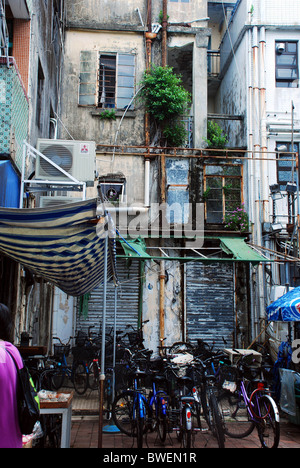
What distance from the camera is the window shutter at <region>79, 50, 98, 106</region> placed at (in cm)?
1547

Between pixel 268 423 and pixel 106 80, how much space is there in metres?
13.0

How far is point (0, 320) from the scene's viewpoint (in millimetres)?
3475

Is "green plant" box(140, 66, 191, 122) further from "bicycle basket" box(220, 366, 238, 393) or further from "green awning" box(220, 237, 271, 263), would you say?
"bicycle basket" box(220, 366, 238, 393)

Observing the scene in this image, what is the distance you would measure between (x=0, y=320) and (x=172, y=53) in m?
15.1

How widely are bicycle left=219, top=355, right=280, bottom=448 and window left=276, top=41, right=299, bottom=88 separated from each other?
11621 millimetres

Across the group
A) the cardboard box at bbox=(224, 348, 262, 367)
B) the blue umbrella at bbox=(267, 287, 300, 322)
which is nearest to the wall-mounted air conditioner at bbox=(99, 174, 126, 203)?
the cardboard box at bbox=(224, 348, 262, 367)

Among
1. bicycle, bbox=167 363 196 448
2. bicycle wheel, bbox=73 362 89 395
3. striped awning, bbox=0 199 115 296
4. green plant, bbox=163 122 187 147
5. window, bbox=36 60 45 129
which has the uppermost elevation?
green plant, bbox=163 122 187 147

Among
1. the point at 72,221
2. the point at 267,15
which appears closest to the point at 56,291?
the point at 72,221

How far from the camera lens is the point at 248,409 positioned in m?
7.17

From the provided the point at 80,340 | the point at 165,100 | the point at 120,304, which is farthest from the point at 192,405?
the point at 165,100

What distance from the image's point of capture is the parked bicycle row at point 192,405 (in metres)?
6.58

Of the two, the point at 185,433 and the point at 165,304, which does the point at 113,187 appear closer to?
the point at 165,304

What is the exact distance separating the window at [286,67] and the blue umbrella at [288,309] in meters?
9.42

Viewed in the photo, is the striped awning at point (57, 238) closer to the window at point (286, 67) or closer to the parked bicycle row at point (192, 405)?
the parked bicycle row at point (192, 405)
